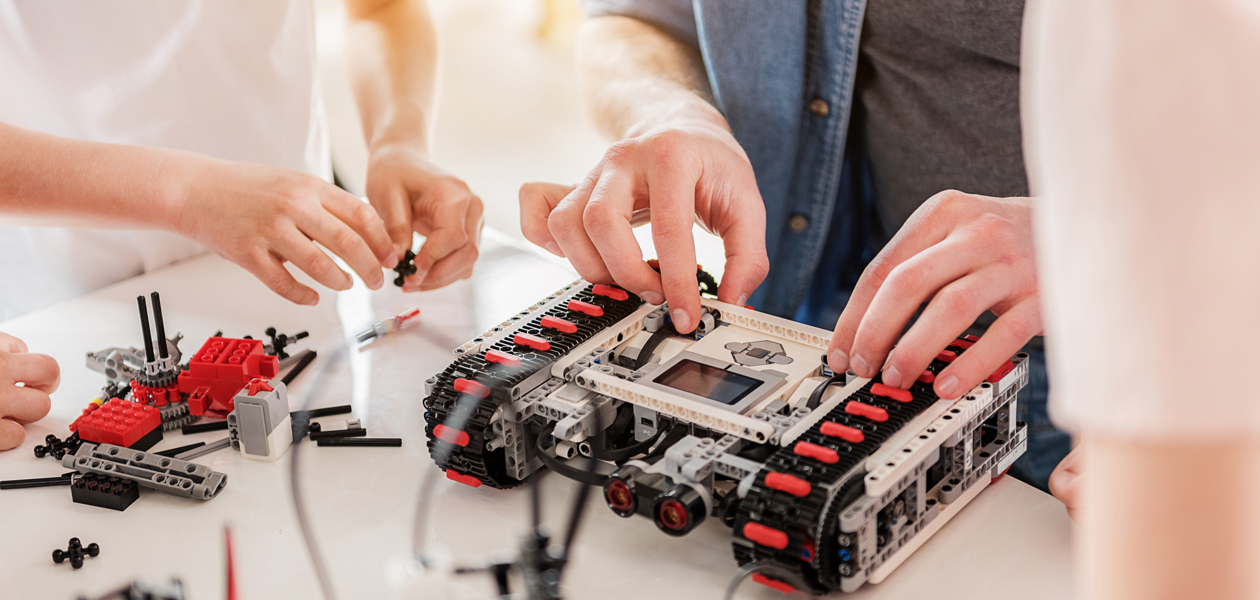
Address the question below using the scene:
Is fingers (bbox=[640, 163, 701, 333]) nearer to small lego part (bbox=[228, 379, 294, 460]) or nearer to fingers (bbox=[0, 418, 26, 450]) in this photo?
small lego part (bbox=[228, 379, 294, 460])

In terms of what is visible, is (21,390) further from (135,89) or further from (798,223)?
(798,223)

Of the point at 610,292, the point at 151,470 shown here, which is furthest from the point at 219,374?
the point at 610,292

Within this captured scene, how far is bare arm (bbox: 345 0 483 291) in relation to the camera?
1450 millimetres

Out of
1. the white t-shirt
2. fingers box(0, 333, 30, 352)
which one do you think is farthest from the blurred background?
fingers box(0, 333, 30, 352)

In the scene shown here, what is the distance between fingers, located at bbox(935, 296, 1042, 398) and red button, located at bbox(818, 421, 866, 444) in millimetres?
103

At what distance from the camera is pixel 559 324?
1.07 metres

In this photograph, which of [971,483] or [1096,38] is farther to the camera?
[971,483]

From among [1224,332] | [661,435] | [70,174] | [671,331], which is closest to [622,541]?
[661,435]

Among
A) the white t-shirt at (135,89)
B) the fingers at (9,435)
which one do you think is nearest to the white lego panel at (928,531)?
the fingers at (9,435)

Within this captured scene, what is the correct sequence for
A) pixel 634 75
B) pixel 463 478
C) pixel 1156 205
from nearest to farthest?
pixel 1156 205
pixel 463 478
pixel 634 75

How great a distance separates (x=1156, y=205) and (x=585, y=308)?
2.67 ft

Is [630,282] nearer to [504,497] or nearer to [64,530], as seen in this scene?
[504,497]

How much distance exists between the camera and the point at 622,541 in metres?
0.92

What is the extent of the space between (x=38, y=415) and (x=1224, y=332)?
4.10 ft
